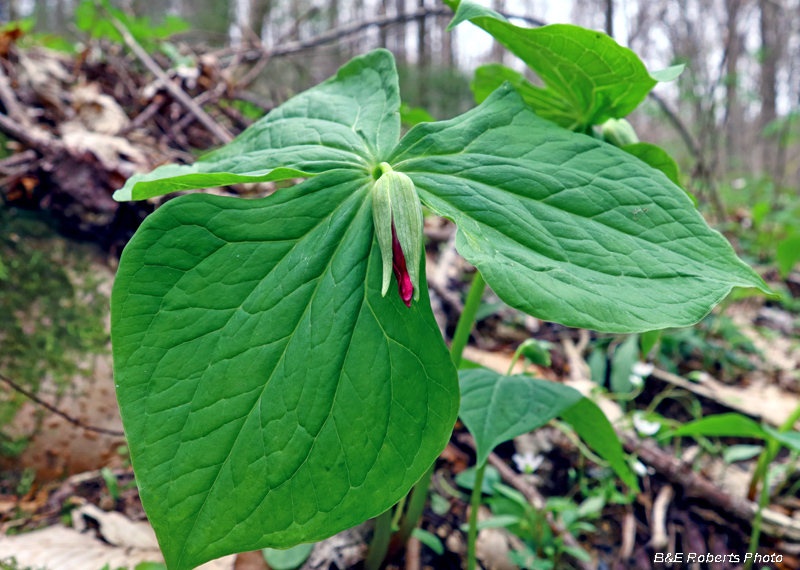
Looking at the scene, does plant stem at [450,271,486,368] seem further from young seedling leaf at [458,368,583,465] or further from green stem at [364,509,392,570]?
green stem at [364,509,392,570]

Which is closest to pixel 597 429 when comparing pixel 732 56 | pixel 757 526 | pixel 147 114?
pixel 757 526

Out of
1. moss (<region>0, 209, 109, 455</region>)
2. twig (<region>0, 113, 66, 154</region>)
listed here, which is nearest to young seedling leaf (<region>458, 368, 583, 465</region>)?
moss (<region>0, 209, 109, 455</region>)

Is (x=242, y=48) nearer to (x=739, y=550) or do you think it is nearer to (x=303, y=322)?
(x=303, y=322)

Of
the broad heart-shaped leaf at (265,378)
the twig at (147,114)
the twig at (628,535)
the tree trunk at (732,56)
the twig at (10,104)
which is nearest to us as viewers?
the broad heart-shaped leaf at (265,378)

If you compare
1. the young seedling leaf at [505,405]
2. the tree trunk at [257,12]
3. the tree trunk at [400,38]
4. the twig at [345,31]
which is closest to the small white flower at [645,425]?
the young seedling leaf at [505,405]

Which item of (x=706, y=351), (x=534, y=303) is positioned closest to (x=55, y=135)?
(x=534, y=303)

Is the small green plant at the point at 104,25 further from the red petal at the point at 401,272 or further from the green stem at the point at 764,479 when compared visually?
the green stem at the point at 764,479

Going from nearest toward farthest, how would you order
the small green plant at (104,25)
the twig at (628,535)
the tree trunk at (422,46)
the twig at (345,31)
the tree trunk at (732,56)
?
the twig at (628,535)
the twig at (345,31)
the small green plant at (104,25)
the tree trunk at (732,56)
the tree trunk at (422,46)

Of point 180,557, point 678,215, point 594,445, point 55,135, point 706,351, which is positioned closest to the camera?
point 180,557
